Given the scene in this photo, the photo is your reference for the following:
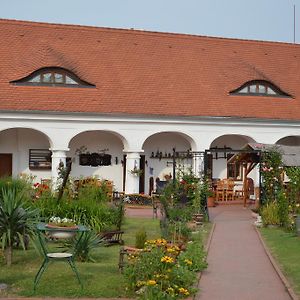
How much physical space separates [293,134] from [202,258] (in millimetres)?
18109

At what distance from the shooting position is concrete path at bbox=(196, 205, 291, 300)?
898 cm

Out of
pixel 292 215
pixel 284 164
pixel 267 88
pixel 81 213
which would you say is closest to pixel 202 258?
pixel 81 213

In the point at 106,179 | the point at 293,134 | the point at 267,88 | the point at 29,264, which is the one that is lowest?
the point at 29,264

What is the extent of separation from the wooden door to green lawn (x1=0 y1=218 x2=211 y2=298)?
13.8m

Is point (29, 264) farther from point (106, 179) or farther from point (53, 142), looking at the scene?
point (106, 179)

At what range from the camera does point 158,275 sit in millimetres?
8336

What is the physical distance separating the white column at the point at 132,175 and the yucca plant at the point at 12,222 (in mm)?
15265

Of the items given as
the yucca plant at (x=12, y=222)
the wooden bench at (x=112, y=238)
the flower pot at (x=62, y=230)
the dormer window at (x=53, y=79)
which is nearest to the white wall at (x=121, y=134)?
the dormer window at (x=53, y=79)

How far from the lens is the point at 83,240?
37.7 feet

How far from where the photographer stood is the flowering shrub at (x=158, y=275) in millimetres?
8125

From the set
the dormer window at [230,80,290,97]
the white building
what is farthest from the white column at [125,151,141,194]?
the dormer window at [230,80,290,97]

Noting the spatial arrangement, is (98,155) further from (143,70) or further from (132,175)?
(143,70)

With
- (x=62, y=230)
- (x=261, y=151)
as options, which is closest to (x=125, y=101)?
(x=261, y=151)

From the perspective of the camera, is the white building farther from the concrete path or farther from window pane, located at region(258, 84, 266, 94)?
the concrete path
